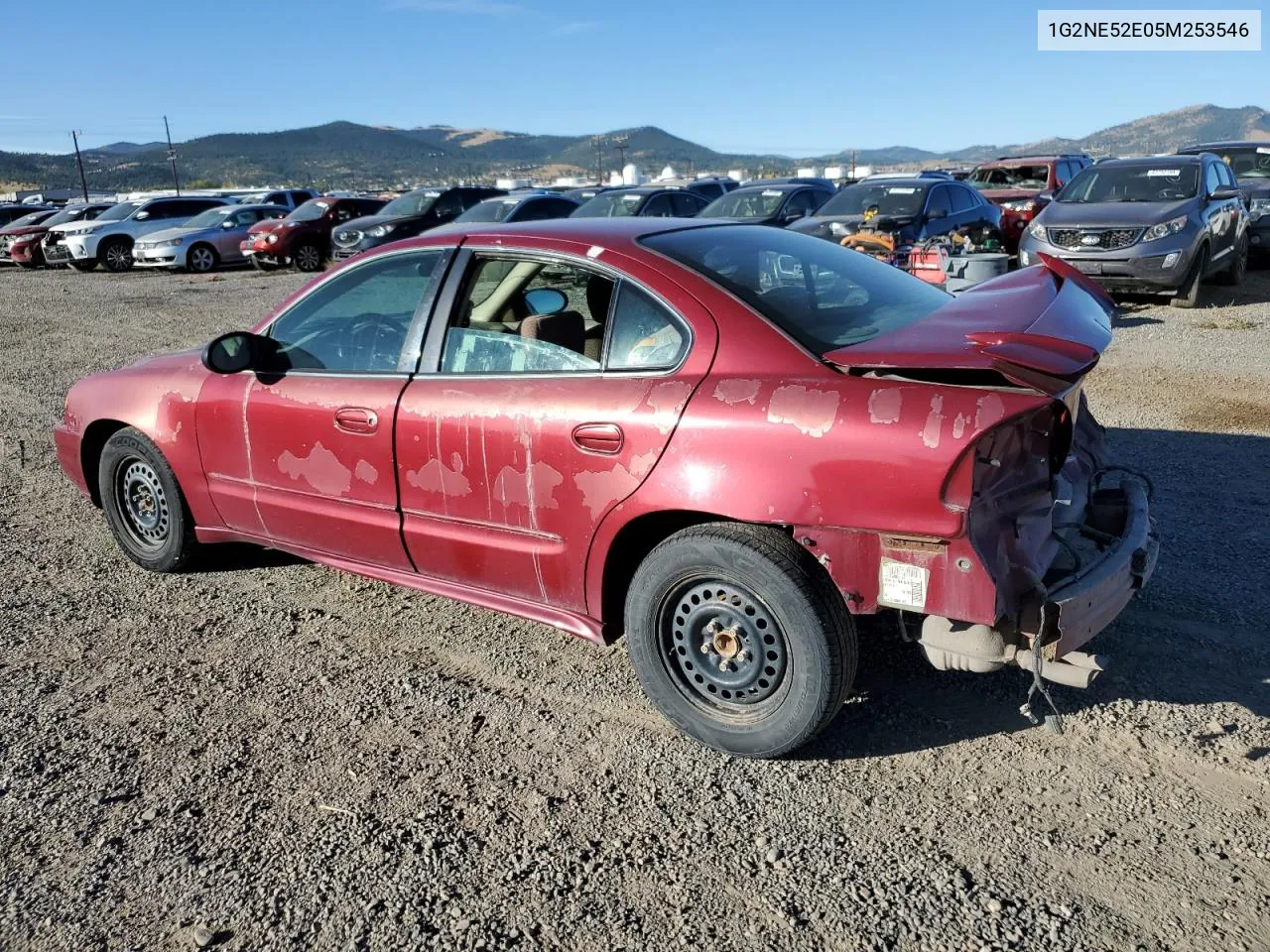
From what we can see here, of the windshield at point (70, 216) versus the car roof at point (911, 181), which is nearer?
the car roof at point (911, 181)

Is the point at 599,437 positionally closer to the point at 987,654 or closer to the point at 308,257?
the point at 987,654

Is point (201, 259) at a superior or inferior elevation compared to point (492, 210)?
inferior

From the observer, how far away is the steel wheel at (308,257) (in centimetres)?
2169

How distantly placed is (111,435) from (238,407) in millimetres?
1136

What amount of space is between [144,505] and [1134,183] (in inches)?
460

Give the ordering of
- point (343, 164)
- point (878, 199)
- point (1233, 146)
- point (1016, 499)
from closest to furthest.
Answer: point (1016, 499), point (878, 199), point (1233, 146), point (343, 164)

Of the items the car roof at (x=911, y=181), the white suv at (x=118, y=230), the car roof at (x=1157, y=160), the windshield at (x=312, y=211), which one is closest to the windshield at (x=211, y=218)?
the white suv at (x=118, y=230)

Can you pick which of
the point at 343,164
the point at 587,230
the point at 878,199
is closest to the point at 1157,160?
the point at 878,199

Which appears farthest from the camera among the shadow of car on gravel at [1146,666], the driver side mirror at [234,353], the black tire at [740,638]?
the driver side mirror at [234,353]

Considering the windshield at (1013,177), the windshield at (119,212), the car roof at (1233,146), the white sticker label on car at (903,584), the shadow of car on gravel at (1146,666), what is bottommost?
the shadow of car on gravel at (1146,666)

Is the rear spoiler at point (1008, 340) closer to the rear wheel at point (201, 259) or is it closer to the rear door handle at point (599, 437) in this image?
the rear door handle at point (599, 437)

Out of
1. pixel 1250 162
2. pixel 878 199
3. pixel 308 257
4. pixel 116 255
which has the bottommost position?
pixel 308 257

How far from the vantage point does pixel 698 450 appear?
3070mm

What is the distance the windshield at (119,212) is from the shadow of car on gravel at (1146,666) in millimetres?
26239
